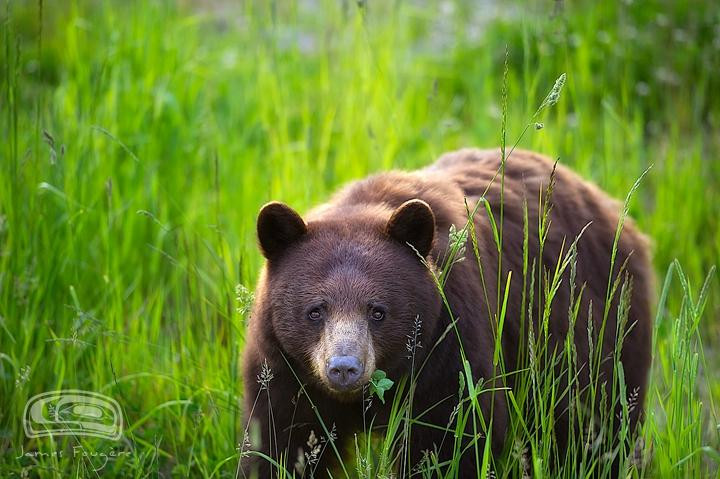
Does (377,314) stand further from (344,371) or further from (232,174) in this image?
(232,174)

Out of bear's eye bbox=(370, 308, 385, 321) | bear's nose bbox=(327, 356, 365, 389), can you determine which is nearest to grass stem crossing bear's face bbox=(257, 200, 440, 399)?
bear's eye bbox=(370, 308, 385, 321)

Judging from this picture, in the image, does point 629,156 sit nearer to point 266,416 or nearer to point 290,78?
point 290,78

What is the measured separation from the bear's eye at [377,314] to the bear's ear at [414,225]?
0.26 metres

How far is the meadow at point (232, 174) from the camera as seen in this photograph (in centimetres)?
435

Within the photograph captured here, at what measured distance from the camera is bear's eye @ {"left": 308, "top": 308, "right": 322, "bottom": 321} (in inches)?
143

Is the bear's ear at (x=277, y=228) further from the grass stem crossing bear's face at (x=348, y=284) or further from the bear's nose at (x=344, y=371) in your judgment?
the bear's nose at (x=344, y=371)

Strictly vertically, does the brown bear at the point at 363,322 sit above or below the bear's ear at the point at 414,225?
below

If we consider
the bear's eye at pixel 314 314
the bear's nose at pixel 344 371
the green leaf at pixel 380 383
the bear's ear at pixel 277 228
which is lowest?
the green leaf at pixel 380 383

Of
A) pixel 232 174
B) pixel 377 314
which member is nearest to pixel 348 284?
pixel 377 314

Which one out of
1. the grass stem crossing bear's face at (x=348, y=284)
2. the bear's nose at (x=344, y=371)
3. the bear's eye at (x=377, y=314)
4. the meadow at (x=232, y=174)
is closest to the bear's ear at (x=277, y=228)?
the grass stem crossing bear's face at (x=348, y=284)

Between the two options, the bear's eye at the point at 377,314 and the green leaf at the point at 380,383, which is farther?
the bear's eye at the point at 377,314

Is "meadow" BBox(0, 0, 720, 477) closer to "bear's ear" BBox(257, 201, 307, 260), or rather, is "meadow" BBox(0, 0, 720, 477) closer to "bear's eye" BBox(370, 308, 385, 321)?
"bear's ear" BBox(257, 201, 307, 260)

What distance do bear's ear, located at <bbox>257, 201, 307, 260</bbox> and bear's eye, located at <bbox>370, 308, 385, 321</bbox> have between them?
16.3 inches

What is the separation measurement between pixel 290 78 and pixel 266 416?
406 centimetres
